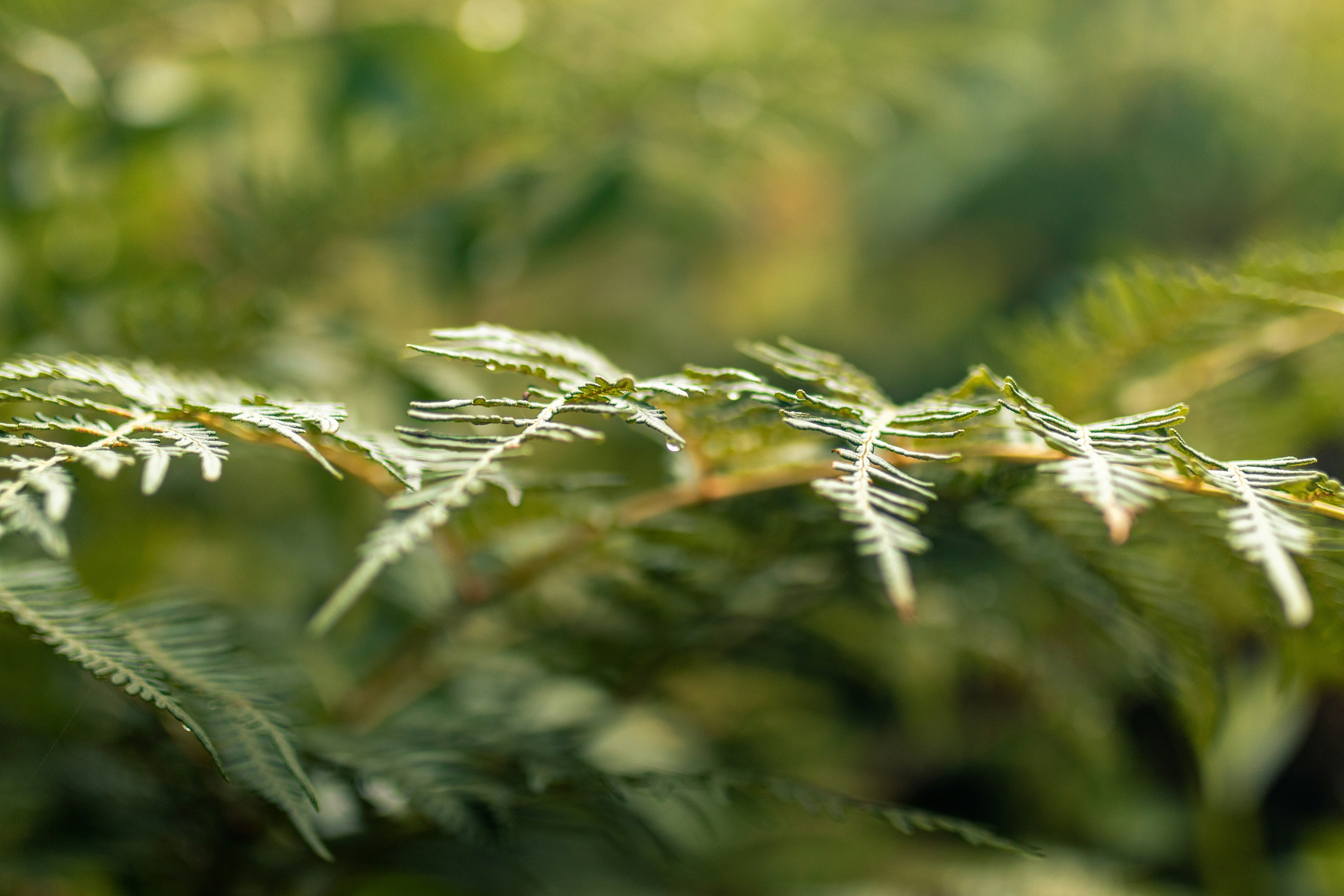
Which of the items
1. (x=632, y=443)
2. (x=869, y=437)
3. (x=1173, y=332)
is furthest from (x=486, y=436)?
(x=632, y=443)

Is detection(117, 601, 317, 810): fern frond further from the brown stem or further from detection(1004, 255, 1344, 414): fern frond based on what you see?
detection(1004, 255, 1344, 414): fern frond

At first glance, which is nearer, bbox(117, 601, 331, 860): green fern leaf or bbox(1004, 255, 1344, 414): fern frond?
bbox(117, 601, 331, 860): green fern leaf

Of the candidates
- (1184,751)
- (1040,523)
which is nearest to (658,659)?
(1040,523)

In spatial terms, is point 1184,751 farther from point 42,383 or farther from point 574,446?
point 42,383

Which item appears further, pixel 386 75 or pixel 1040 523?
pixel 386 75

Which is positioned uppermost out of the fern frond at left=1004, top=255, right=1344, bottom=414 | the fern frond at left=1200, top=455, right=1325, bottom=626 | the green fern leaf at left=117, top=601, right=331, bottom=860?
the fern frond at left=1004, top=255, right=1344, bottom=414

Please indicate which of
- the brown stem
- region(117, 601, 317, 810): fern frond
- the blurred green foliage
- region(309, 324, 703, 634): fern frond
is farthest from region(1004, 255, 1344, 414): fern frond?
region(117, 601, 317, 810): fern frond
